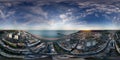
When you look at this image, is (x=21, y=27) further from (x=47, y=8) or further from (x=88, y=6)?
(x=88, y=6)

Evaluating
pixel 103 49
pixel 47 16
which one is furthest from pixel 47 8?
pixel 103 49

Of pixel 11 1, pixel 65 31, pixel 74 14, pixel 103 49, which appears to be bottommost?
pixel 103 49

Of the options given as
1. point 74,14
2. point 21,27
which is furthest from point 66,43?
point 21,27

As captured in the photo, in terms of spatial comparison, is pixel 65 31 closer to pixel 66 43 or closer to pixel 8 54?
pixel 66 43

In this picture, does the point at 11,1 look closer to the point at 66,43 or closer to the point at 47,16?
the point at 47,16

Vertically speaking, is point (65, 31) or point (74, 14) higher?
point (74, 14)

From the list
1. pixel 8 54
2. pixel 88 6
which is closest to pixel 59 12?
pixel 88 6

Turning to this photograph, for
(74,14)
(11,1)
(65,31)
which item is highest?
(11,1)

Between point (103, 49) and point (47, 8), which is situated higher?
point (47, 8)
